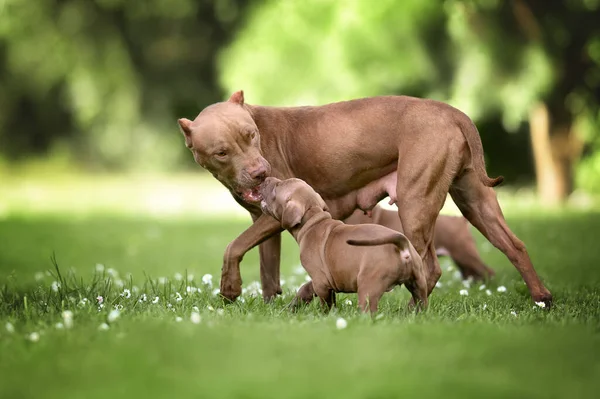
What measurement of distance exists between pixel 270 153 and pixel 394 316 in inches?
66.1

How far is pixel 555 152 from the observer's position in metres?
19.3

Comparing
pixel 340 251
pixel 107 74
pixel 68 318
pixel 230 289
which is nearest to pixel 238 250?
pixel 230 289

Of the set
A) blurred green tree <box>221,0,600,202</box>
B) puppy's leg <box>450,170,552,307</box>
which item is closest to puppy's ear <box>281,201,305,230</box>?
puppy's leg <box>450,170,552,307</box>

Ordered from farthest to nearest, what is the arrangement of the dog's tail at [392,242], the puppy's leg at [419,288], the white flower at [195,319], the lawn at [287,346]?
the puppy's leg at [419,288] < the dog's tail at [392,242] < the white flower at [195,319] < the lawn at [287,346]

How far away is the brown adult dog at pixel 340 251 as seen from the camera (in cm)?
523

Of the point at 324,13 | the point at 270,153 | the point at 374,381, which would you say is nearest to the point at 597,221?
the point at 324,13

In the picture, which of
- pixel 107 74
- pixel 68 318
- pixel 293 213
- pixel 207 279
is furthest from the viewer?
pixel 107 74

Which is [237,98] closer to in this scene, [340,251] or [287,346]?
[340,251]

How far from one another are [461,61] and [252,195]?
12.4 metres

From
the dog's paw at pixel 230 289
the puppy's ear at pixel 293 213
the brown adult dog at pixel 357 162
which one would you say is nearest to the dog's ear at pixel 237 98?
the brown adult dog at pixel 357 162

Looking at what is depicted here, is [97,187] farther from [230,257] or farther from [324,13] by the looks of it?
[230,257]

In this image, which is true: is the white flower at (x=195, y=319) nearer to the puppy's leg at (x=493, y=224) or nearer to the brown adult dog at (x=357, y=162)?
the brown adult dog at (x=357, y=162)

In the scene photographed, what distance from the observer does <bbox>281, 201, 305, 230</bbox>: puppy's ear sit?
5750 mm

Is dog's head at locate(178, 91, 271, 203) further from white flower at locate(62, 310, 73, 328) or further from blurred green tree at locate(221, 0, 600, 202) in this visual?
blurred green tree at locate(221, 0, 600, 202)
